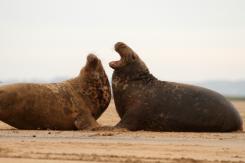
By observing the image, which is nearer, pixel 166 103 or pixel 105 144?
pixel 105 144

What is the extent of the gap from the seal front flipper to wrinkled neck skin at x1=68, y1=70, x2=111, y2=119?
0.55 metres

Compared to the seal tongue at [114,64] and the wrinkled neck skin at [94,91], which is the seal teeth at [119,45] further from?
the wrinkled neck skin at [94,91]

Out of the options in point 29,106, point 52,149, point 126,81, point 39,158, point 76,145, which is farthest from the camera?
point 126,81

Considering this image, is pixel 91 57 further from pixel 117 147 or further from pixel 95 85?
pixel 117 147

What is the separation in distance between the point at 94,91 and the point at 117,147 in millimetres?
5385

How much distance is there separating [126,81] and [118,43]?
850 millimetres

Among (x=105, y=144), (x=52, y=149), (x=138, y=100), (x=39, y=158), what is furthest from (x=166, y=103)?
(x=39, y=158)

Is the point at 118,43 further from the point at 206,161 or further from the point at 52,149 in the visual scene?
the point at 206,161

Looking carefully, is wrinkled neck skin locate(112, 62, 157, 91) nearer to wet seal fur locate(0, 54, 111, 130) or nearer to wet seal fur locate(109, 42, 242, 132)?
wet seal fur locate(109, 42, 242, 132)

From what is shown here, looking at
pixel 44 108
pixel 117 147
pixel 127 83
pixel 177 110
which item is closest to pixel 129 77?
pixel 127 83

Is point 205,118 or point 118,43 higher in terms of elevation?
point 118,43

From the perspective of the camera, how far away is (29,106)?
1484cm

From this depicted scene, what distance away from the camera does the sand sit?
897 cm

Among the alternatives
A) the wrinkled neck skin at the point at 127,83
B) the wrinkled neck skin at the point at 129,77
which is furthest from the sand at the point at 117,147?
the wrinkled neck skin at the point at 129,77
